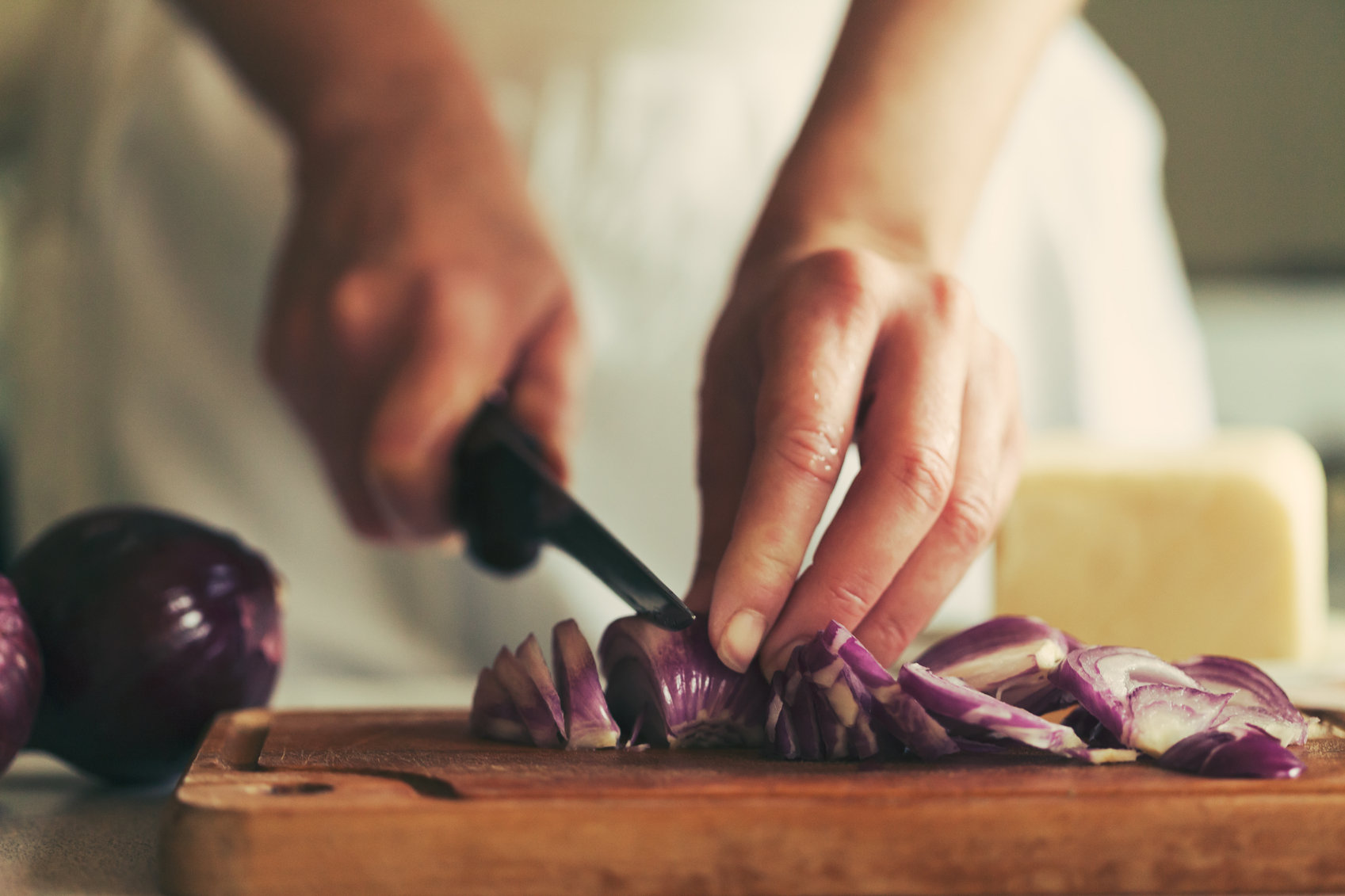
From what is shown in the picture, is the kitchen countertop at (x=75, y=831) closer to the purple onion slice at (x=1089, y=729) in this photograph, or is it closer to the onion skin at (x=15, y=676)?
the onion skin at (x=15, y=676)

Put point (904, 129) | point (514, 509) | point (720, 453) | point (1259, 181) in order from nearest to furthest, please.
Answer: point (720, 453) → point (904, 129) → point (514, 509) → point (1259, 181)

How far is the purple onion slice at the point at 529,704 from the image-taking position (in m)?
0.77

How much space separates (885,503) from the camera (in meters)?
0.77

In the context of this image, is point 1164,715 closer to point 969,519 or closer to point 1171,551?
point 969,519

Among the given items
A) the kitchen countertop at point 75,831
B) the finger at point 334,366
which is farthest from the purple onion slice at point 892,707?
the finger at point 334,366

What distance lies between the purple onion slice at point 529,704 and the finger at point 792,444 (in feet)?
0.39

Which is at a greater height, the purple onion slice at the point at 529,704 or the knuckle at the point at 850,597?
the knuckle at the point at 850,597

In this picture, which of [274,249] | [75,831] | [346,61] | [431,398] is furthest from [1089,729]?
[274,249]

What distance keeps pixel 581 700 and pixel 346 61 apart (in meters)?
1.03

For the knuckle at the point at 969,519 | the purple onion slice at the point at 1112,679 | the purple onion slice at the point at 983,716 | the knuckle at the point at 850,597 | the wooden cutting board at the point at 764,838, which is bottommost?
the wooden cutting board at the point at 764,838

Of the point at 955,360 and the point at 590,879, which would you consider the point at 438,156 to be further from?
the point at 590,879

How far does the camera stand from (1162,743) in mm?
687

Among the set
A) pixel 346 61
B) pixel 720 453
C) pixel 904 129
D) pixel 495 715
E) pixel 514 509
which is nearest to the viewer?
pixel 495 715

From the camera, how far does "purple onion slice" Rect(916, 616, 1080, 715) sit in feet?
2.51
